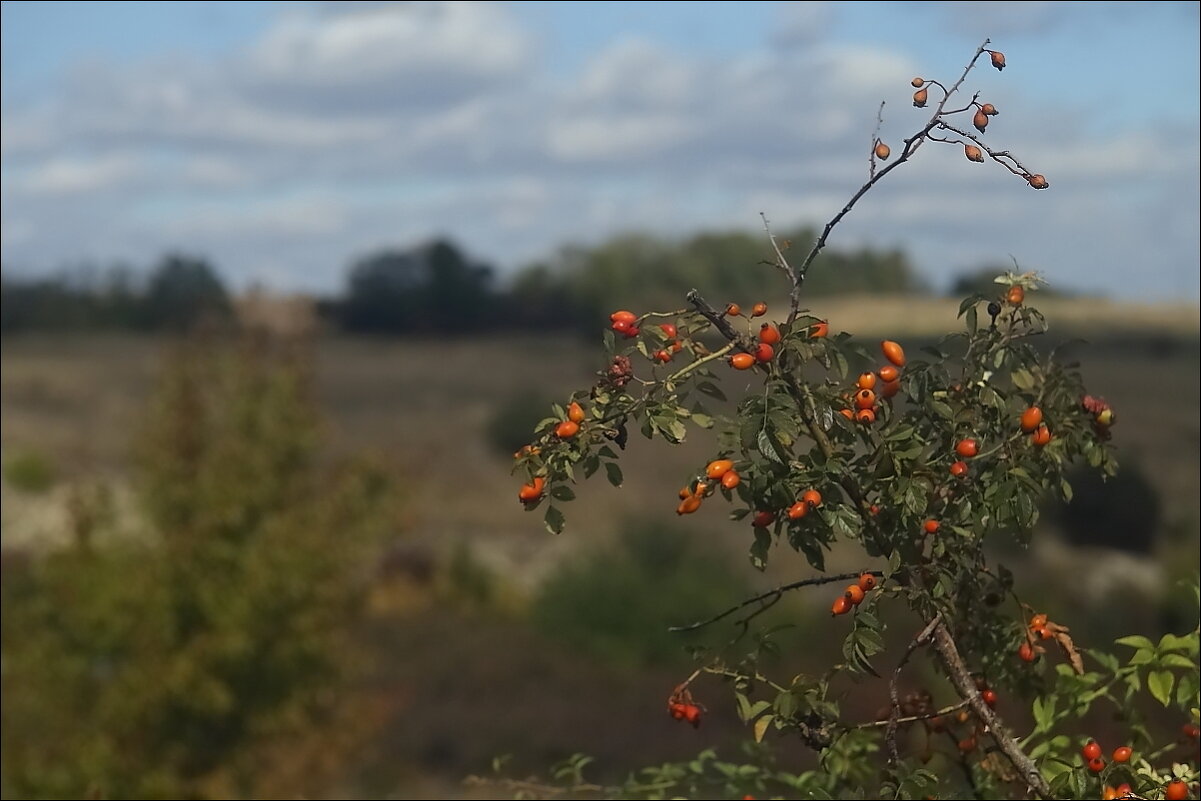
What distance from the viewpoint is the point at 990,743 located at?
2.31 metres

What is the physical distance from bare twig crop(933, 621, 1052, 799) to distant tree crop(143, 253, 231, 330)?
1129 centimetres

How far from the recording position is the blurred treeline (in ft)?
49.1

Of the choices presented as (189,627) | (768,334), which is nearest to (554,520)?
(768,334)

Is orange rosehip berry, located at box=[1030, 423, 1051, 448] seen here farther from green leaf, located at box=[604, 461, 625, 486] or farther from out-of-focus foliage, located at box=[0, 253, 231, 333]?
out-of-focus foliage, located at box=[0, 253, 231, 333]

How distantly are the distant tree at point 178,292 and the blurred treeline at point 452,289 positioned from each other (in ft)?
0.06

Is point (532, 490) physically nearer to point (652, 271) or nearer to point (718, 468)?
point (718, 468)

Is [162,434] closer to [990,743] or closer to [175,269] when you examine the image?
[990,743]

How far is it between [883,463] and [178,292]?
1486 cm

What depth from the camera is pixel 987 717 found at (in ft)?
5.81

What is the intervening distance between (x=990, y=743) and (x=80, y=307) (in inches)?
669

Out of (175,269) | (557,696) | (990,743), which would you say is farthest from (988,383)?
(175,269)

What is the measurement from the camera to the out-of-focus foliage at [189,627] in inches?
193

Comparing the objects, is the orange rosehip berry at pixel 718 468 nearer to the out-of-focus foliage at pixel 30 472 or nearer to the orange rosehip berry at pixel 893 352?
the orange rosehip berry at pixel 893 352

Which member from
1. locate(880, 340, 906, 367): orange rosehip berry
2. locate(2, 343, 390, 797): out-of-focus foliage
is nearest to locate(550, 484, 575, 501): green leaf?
locate(880, 340, 906, 367): orange rosehip berry
